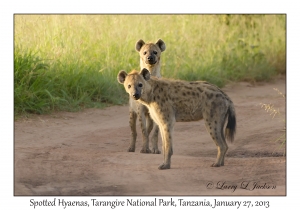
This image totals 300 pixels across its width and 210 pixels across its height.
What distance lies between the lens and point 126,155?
7.33 m

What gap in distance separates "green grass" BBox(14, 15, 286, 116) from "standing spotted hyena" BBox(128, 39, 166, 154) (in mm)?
1959

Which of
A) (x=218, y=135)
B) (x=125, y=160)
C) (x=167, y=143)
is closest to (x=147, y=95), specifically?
(x=167, y=143)

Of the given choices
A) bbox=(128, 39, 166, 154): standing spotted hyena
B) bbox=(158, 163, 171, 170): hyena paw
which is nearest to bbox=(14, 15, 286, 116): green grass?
bbox=(128, 39, 166, 154): standing spotted hyena

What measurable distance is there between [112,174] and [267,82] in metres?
8.48

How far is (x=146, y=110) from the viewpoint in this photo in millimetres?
7926

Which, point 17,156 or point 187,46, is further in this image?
point 187,46

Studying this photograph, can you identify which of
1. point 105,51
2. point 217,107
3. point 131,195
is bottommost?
point 131,195

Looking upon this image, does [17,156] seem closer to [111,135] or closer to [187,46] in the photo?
[111,135]

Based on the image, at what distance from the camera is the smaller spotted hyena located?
22.7ft

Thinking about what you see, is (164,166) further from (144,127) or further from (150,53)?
(150,53)

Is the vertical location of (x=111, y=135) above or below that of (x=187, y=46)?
below

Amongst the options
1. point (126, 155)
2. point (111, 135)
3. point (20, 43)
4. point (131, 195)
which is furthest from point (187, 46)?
point (131, 195)

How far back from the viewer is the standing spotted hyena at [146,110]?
25.7 ft

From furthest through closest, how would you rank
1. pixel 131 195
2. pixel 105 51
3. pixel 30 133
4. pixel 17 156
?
pixel 105 51 → pixel 30 133 → pixel 17 156 → pixel 131 195
